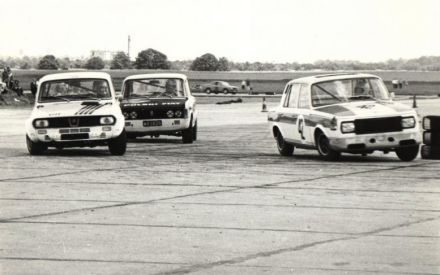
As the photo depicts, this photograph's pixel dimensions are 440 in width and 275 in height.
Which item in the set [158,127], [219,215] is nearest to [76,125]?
[158,127]

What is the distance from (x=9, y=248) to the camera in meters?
7.83

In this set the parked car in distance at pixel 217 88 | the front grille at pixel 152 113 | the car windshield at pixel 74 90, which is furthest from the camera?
the parked car in distance at pixel 217 88

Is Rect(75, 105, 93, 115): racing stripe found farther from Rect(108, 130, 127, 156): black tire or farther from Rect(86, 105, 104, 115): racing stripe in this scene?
Rect(108, 130, 127, 156): black tire

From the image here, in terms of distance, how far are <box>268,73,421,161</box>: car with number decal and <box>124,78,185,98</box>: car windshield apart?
5.06 metres

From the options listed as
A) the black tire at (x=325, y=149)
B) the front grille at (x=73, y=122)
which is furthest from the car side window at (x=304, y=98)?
the front grille at (x=73, y=122)

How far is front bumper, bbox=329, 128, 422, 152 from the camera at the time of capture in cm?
1542

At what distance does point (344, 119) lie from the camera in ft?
50.7

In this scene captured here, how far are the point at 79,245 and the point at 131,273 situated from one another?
1295 mm

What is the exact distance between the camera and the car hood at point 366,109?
15531 millimetres

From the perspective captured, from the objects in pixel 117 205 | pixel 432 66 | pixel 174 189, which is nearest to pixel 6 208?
pixel 117 205

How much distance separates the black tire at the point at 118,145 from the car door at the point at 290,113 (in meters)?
2.90

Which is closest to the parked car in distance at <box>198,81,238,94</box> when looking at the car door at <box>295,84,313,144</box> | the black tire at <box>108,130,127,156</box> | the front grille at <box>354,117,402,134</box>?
the black tire at <box>108,130,127,156</box>

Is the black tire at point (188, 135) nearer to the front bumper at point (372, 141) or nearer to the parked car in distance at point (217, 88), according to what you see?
the front bumper at point (372, 141)

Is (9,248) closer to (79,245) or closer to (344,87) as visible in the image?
(79,245)
